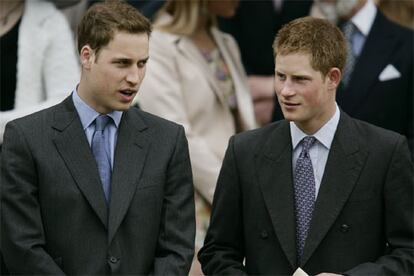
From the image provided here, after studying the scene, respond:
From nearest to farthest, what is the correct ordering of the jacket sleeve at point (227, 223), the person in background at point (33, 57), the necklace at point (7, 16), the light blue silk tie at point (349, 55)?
1. the jacket sleeve at point (227, 223)
2. the person in background at point (33, 57)
3. the necklace at point (7, 16)
4. the light blue silk tie at point (349, 55)

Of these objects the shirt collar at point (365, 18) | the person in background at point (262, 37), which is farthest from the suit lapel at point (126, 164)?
the person in background at point (262, 37)

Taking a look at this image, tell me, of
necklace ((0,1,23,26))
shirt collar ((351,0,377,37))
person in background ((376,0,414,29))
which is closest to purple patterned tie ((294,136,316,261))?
shirt collar ((351,0,377,37))

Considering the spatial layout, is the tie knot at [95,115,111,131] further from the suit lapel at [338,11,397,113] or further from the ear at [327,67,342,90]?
the suit lapel at [338,11,397,113]

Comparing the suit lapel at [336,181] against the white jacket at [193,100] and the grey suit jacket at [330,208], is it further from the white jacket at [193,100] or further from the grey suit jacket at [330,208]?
the white jacket at [193,100]

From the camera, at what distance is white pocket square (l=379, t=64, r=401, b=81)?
21.2ft

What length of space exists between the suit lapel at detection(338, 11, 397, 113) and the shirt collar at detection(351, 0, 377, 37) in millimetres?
36

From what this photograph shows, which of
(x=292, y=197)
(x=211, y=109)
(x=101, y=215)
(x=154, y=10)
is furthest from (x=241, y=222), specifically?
(x=154, y=10)

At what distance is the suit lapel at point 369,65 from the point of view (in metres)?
6.43

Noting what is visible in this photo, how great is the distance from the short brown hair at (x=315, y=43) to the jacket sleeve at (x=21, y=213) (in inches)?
44.4

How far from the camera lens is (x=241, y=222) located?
4871 millimetres

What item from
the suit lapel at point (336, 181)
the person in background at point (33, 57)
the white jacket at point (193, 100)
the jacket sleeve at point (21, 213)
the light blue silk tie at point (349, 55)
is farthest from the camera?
the light blue silk tie at point (349, 55)

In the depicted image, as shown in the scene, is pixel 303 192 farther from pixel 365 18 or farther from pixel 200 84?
pixel 365 18

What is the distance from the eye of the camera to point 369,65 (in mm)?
6484

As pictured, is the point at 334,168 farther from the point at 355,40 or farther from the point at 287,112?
the point at 355,40
